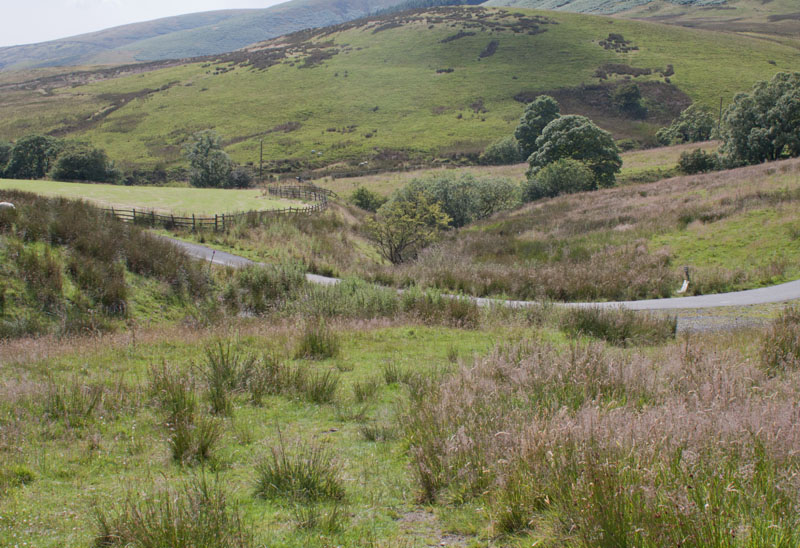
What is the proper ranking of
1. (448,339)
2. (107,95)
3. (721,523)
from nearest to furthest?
(721,523)
(448,339)
(107,95)

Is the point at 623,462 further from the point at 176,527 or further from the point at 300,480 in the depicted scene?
the point at 176,527

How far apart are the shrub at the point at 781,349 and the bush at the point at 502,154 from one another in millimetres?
78188

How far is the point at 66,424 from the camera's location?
532 centimetres

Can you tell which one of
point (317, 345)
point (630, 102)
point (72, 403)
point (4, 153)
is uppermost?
point (4, 153)

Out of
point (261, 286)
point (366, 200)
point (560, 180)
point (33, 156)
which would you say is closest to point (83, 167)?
point (33, 156)

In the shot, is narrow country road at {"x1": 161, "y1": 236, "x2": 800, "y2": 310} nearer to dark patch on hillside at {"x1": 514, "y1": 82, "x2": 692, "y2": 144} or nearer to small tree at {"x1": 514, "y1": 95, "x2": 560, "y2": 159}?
small tree at {"x1": 514, "y1": 95, "x2": 560, "y2": 159}

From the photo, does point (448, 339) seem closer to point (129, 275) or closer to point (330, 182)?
point (129, 275)

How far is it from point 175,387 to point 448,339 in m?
5.96

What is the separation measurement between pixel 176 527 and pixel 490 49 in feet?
472

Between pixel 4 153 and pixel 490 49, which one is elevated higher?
pixel 490 49

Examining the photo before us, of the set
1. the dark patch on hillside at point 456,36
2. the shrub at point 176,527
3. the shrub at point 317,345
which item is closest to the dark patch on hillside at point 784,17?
the dark patch on hillside at point 456,36

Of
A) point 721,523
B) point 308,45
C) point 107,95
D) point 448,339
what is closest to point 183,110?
→ point 107,95

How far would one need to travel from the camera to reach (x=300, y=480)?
13.3 ft

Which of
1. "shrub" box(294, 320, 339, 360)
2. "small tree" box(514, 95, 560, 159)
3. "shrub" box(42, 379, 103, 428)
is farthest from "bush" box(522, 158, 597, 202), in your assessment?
"shrub" box(42, 379, 103, 428)
